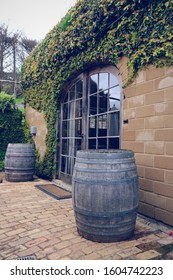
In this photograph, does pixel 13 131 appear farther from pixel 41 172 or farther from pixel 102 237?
pixel 102 237

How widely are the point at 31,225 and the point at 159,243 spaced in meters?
1.43

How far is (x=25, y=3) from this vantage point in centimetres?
299

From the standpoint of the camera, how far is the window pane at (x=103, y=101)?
3943 millimetres

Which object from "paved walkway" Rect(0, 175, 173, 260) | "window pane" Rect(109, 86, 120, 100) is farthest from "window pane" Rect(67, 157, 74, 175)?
"window pane" Rect(109, 86, 120, 100)

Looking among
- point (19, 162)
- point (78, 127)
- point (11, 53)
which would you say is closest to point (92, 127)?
point (78, 127)

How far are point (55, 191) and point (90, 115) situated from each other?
1.60 meters

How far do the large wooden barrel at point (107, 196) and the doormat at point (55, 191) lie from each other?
5.73 ft

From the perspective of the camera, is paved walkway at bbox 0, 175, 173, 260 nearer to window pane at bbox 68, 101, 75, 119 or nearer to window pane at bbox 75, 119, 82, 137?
window pane at bbox 75, 119, 82, 137

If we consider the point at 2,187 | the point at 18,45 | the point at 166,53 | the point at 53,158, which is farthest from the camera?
the point at 18,45

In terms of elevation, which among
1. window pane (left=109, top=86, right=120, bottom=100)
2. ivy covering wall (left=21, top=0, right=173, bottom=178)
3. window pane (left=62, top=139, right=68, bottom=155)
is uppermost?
ivy covering wall (left=21, top=0, right=173, bottom=178)

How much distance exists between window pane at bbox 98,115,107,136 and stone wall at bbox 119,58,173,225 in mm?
718

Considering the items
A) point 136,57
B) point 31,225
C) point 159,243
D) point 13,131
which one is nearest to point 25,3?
point 136,57

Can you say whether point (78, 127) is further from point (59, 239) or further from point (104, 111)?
point (59, 239)

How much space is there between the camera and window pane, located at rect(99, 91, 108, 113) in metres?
3.94
